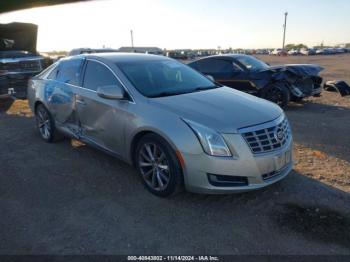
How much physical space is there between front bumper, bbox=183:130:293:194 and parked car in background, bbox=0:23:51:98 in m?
8.59

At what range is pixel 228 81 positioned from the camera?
392 inches

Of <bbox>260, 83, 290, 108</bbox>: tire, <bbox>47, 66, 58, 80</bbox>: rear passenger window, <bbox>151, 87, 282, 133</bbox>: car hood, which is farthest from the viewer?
<bbox>260, 83, 290, 108</bbox>: tire

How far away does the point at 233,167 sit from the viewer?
353 centimetres

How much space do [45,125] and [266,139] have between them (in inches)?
172

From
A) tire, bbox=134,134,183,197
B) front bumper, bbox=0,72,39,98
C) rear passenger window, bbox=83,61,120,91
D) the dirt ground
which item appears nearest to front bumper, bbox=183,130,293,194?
tire, bbox=134,134,183,197

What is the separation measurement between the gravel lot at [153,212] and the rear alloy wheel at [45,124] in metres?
0.63

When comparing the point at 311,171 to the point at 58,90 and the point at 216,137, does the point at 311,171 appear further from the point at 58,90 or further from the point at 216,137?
the point at 58,90

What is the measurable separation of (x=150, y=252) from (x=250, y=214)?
123 cm

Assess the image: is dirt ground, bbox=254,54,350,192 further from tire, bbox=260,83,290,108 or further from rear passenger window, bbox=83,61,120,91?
rear passenger window, bbox=83,61,120,91

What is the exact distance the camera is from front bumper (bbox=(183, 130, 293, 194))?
11.5 ft

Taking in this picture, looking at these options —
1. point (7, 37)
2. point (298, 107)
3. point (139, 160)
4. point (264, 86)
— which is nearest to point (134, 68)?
point (139, 160)

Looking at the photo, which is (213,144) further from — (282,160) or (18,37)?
(18,37)

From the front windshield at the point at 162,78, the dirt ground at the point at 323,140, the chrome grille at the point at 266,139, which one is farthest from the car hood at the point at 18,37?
the chrome grille at the point at 266,139

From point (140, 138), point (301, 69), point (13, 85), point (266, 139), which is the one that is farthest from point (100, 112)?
point (13, 85)
